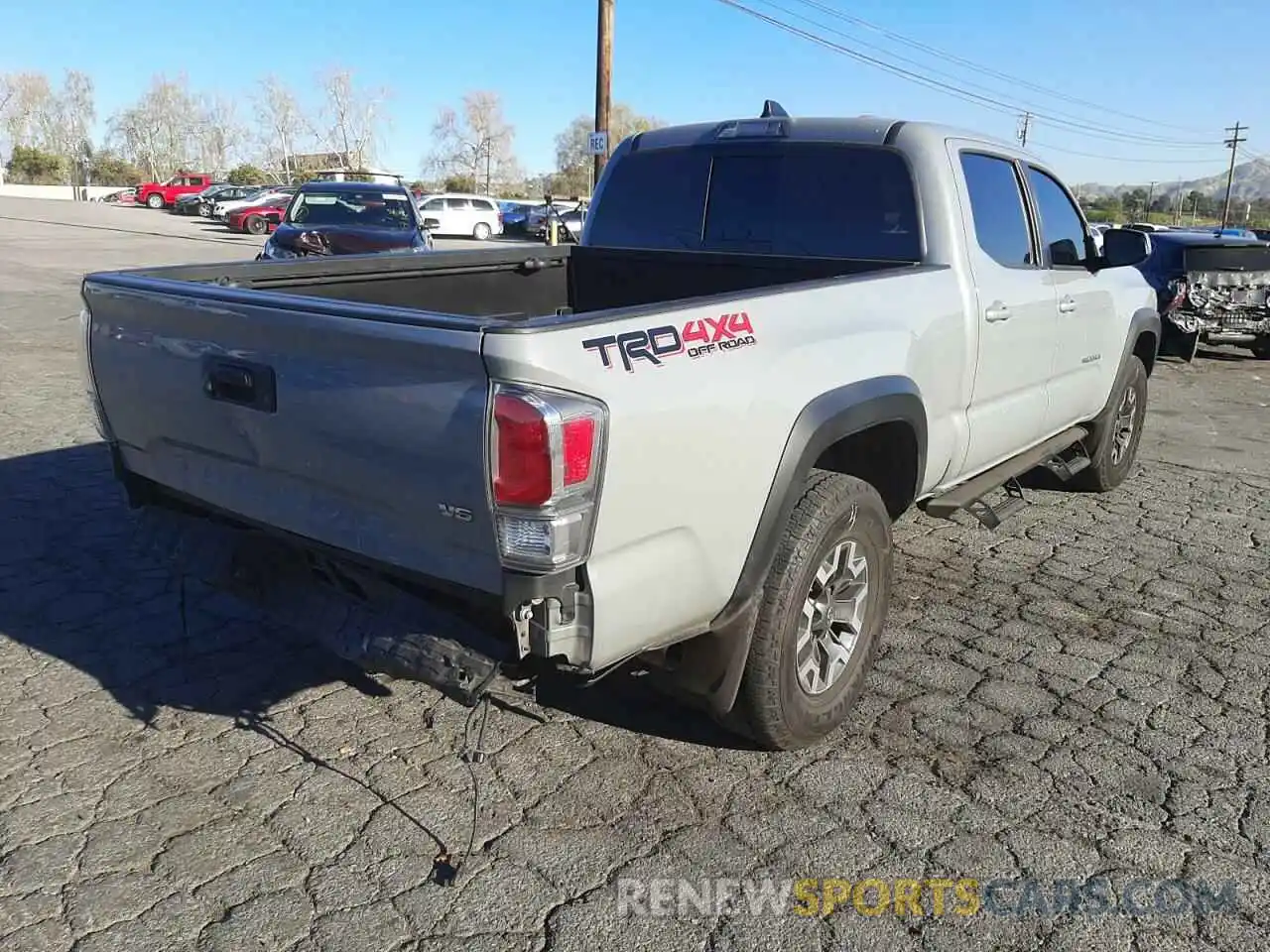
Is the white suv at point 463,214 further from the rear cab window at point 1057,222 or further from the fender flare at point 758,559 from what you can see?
the fender flare at point 758,559

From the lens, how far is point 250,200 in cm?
4172

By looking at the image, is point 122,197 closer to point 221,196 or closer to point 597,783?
point 221,196

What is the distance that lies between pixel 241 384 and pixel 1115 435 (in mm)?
5329

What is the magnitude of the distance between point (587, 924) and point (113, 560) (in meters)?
3.30

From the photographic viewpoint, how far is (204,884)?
2.69 metres

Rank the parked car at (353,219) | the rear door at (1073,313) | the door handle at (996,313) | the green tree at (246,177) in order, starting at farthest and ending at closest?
the green tree at (246,177)
the parked car at (353,219)
the rear door at (1073,313)
the door handle at (996,313)

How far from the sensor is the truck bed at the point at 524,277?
384cm

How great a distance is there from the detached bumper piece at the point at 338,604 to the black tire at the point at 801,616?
88cm

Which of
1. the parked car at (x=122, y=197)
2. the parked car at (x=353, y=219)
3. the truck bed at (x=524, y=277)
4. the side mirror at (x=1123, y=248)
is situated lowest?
the truck bed at (x=524, y=277)

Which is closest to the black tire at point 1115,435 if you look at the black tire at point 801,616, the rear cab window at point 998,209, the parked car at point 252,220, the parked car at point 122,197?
the rear cab window at point 998,209

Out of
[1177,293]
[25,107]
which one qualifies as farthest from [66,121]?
[1177,293]

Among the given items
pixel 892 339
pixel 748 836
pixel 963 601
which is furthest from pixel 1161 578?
pixel 748 836

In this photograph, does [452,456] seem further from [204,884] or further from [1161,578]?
[1161,578]

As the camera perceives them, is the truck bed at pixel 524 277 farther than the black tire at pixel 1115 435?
No
